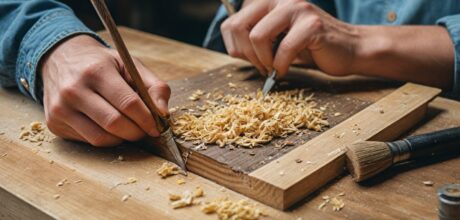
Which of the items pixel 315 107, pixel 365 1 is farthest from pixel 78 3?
pixel 315 107

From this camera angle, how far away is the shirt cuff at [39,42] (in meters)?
1.16

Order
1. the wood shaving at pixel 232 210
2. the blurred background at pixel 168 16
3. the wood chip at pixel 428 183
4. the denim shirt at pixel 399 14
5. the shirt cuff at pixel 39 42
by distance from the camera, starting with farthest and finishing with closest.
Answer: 1. the blurred background at pixel 168 16
2. the denim shirt at pixel 399 14
3. the shirt cuff at pixel 39 42
4. the wood chip at pixel 428 183
5. the wood shaving at pixel 232 210

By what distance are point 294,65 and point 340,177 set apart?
561 mm

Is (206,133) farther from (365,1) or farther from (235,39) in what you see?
(365,1)

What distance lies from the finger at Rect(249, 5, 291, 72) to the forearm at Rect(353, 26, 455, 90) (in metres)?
0.18

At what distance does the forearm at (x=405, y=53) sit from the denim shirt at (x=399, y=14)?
0.02m

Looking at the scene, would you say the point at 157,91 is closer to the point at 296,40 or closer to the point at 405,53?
the point at 296,40

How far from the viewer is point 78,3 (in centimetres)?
315

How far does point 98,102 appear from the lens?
0.96 metres

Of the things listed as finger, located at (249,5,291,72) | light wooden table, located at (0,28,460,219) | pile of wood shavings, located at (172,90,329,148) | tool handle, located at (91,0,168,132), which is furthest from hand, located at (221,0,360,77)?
tool handle, located at (91,0,168,132)

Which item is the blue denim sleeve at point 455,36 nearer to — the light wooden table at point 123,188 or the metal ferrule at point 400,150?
the light wooden table at point 123,188

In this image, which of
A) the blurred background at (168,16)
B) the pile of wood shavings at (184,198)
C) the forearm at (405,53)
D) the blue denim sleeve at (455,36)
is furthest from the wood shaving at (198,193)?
the blurred background at (168,16)

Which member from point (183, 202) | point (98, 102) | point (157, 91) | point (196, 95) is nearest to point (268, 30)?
point (196, 95)

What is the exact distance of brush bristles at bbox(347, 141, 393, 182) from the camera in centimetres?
86
